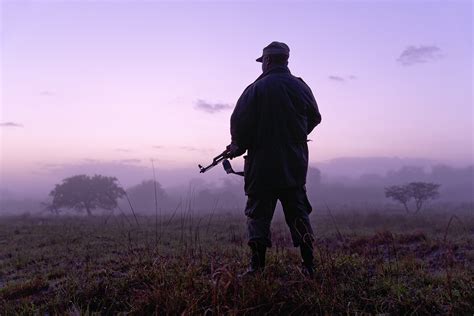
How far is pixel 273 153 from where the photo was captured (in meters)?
3.87

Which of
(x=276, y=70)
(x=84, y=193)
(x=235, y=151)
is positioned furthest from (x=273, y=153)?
(x=84, y=193)

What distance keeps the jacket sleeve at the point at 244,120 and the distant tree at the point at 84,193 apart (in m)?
53.6

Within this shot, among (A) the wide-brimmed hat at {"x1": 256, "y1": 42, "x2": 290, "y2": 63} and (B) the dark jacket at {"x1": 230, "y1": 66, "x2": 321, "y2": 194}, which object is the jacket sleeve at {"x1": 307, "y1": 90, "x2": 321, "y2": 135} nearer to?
(B) the dark jacket at {"x1": 230, "y1": 66, "x2": 321, "y2": 194}

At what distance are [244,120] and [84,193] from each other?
192 feet

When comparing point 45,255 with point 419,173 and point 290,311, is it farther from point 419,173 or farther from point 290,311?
point 419,173

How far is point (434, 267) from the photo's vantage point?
528 cm

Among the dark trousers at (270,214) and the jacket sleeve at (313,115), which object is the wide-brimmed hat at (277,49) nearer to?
the jacket sleeve at (313,115)

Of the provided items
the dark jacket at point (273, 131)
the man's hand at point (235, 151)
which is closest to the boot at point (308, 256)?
the dark jacket at point (273, 131)

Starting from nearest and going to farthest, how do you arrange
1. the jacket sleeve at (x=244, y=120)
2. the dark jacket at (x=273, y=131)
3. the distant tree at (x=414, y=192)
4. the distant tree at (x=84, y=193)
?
the dark jacket at (x=273, y=131), the jacket sleeve at (x=244, y=120), the distant tree at (x=414, y=192), the distant tree at (x=84, y=193)

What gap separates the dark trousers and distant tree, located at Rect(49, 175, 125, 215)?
5359 centimetres

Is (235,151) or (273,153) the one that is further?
(235,151)

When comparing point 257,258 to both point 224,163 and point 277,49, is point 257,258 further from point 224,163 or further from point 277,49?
point 277,49

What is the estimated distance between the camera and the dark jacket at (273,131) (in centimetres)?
387

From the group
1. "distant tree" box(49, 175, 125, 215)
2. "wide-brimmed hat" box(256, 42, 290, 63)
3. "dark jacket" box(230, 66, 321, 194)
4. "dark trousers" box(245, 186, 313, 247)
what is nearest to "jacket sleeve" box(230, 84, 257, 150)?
"dark jacket" box(230, 66, 321, 194)
